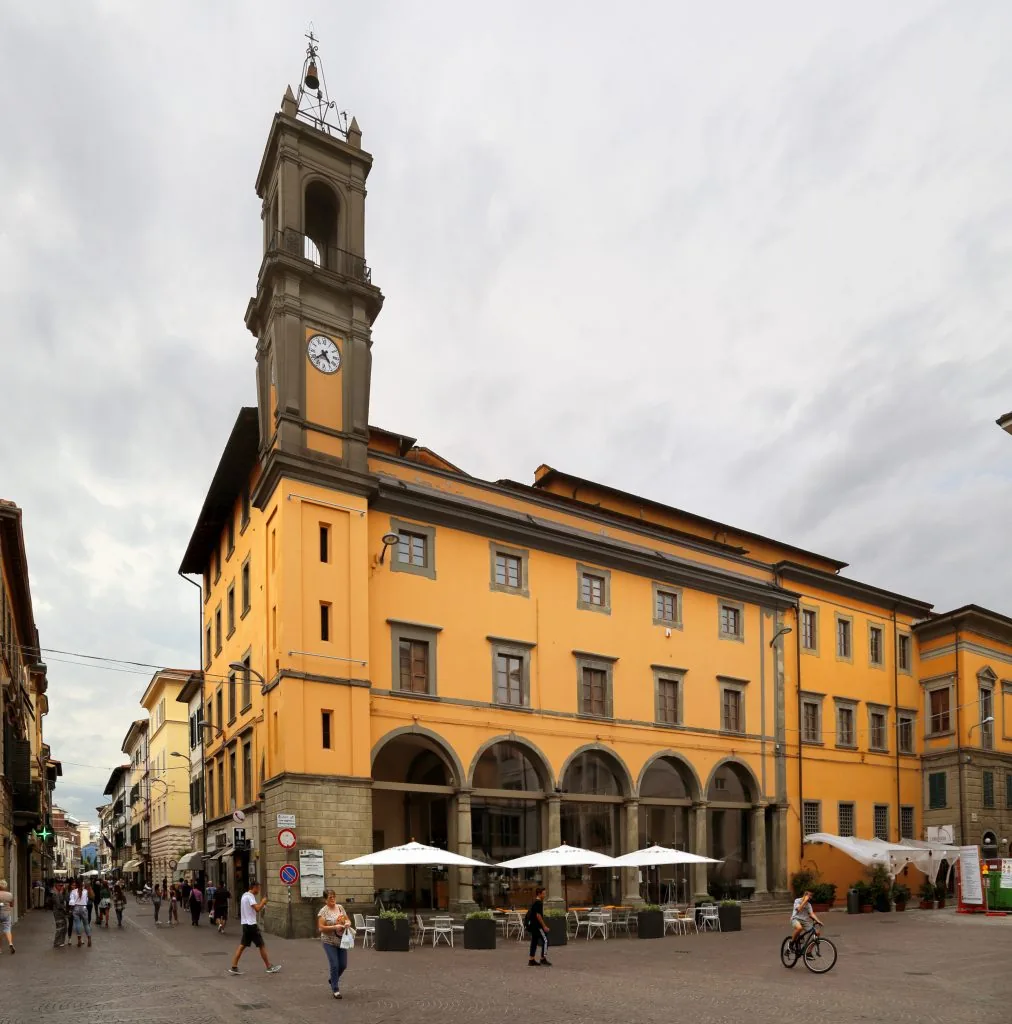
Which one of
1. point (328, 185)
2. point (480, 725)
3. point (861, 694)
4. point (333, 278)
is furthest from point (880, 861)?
point (328, 185)

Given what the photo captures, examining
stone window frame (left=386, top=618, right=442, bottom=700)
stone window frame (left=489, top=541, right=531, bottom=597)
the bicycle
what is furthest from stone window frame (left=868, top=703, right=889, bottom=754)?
the bicycle

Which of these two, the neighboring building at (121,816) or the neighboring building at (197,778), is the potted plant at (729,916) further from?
the neighboring building at (121,816)

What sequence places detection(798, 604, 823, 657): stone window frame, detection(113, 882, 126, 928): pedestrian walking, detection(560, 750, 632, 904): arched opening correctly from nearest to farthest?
detection(560, 750, 632, 904): arched opening → detection(113, 882, 126, 928): pedestrian walking → detection(798, 604, 823, 657): stone window frame

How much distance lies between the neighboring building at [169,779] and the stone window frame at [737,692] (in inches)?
1594

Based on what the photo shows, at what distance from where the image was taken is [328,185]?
33.2 m

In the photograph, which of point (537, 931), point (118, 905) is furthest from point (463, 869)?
point (118, 905)

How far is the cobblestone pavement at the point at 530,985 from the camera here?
14484mm

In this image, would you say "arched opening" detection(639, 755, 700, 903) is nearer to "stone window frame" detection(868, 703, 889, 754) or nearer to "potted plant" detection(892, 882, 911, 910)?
"potted plant" detection(892, 882, 911, 910)

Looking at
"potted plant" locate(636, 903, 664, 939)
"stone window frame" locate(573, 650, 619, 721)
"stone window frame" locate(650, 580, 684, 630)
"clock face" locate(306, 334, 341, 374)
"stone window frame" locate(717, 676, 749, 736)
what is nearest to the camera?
"potted plant" locate(636, 903, 664, 939)

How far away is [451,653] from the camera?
32000 mm

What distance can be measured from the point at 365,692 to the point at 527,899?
28.8 ft

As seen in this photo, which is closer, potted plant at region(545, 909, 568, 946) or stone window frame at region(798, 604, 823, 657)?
potted plant at region(545, 909, 568, 946)

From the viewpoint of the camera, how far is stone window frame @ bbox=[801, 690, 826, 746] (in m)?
42.4

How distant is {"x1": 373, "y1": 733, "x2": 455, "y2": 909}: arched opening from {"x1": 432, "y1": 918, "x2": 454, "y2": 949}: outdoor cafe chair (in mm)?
4092
